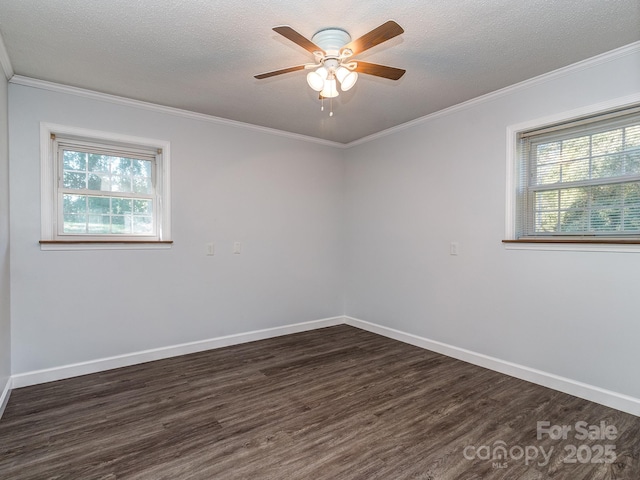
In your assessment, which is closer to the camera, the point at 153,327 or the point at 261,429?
the point at 261,429

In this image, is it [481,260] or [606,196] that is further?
[481,260]

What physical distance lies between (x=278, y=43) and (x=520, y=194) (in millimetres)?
2366

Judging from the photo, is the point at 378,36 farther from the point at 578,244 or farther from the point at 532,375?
the point at 532,375

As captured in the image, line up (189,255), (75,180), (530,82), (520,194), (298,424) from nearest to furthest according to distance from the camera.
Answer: (298,424) → (530,82) → (520,194) → (75,180) → (189,255)

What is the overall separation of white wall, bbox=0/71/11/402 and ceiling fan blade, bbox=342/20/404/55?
2.63m

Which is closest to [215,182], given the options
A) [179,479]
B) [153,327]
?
[153,327]

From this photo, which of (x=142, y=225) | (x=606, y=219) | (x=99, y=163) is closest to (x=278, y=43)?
(x=99, y=163)

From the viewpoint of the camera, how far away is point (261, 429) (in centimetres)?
225

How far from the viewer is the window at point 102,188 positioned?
3010 mm

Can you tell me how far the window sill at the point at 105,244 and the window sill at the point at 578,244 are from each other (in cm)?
330

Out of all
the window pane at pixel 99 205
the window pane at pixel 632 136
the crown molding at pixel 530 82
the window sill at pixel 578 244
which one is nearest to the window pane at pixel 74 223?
the window pane at pixel 99 205

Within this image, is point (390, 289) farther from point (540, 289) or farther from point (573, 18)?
point (573, 18)

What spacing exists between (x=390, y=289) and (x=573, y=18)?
2972mm

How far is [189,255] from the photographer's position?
144 inches
